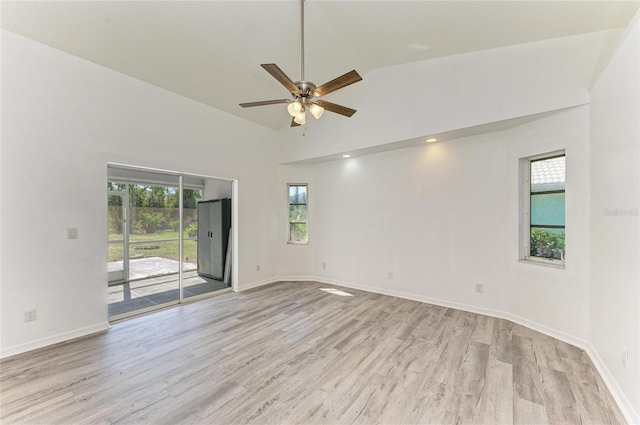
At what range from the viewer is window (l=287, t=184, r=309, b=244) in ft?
19.5

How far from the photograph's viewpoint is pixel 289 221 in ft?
19.6

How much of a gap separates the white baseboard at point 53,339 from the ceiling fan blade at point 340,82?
154 inches

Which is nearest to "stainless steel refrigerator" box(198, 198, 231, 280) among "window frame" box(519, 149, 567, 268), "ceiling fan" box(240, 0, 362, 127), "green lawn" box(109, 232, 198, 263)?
"green lawn" box(109, 232, 198, 263)

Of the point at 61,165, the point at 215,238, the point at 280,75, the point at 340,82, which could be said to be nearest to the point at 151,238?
the point at 215,238

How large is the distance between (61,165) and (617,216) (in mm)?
5741

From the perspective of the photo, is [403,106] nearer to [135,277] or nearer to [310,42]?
[310,42]

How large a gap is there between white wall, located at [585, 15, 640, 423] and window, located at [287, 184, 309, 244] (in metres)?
4.60

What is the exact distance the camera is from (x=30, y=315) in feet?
9.22

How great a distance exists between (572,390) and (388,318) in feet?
6.32

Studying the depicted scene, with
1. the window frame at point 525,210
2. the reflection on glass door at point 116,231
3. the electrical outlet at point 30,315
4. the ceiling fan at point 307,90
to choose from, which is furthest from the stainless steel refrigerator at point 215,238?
the window frame at point 525,210

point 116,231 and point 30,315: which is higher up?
point 116,231

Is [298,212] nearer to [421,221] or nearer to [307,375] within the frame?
[421,221]

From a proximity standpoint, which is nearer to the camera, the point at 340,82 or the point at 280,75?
the point at 280,75

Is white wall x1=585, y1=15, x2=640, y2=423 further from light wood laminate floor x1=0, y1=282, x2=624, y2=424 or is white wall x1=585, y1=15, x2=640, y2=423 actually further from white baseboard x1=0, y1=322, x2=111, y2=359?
white baseboard x1=0, y1=322, x2=111, y2=359
